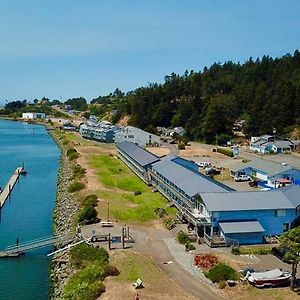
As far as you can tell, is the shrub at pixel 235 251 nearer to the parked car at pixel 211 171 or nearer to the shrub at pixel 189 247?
the shrub at pixel 189 247

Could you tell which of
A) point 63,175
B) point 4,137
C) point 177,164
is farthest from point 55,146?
point 177,164

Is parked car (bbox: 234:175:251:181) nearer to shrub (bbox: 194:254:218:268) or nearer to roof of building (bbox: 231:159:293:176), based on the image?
roof of building (bbox: 231:159:293:176)

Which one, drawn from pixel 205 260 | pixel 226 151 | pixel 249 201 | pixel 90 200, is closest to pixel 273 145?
pixel 226 151

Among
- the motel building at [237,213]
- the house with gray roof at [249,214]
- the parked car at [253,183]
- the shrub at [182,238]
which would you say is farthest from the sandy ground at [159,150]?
the shrub at [182,238]

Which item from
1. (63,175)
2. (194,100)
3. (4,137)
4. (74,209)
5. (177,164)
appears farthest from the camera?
(4,137)

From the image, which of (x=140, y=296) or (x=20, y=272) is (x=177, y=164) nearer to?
(x=20, y=272)

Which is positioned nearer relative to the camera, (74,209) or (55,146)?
(74,209)

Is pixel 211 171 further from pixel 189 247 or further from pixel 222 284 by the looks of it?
pixel 222 284

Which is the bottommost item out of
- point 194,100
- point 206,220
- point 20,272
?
point 20,272
